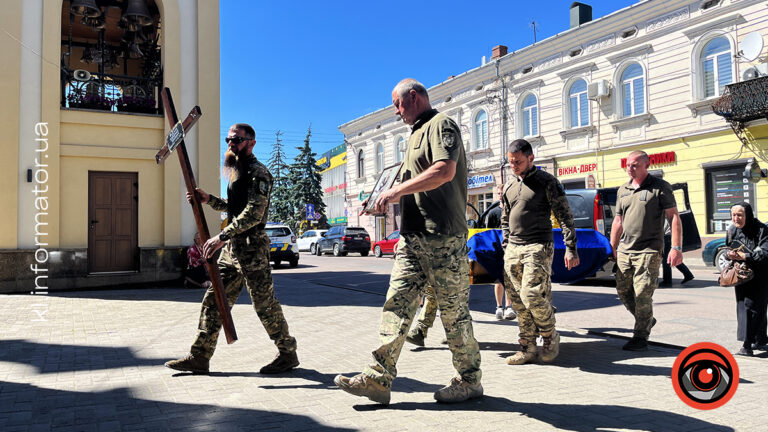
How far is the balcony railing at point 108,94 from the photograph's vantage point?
1182 centimetres

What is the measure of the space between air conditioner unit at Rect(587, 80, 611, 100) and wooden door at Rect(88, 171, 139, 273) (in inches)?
677

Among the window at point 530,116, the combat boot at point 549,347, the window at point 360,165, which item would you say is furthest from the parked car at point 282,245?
the window at point 360,165

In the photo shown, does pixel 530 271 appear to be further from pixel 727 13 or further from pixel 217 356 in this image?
pixel 727 13

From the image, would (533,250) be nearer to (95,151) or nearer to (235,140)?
(235,140)

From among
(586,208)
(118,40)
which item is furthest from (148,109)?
(586,208)

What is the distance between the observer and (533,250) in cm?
486

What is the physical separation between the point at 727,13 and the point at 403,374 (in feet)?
62.7

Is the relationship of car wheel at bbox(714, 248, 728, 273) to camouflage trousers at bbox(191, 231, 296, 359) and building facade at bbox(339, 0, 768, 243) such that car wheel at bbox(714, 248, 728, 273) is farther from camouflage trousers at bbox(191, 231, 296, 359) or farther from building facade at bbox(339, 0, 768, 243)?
camouflage trousers at bbox(191, 231, 296, 359)

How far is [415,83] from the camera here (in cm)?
383

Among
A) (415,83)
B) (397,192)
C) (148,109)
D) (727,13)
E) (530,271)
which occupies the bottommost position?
(530,271)

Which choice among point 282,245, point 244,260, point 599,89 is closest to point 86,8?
point 244,260

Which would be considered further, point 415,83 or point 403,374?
point 403,374

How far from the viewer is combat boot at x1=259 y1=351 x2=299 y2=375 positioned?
452 centimetres

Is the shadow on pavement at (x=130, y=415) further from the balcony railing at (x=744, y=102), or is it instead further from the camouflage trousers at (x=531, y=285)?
the balcony railing at (x=744, y=102)
